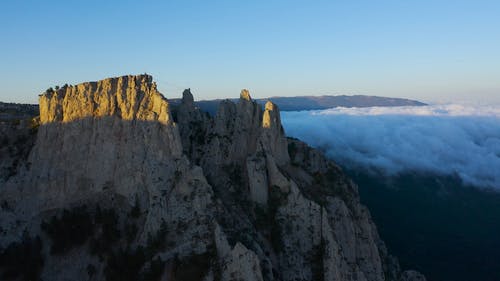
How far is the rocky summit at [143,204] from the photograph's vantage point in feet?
138

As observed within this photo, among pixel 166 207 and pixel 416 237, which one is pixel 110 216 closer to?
pixel 166 207

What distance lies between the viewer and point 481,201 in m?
164

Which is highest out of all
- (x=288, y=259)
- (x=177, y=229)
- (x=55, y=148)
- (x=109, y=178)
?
(x=55, y=148)

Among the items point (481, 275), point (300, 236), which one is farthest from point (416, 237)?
point (300, 236)

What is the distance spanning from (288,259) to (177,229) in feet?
37.2

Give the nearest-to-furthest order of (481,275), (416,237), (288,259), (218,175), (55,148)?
(288,259), (55,148), (218,175), (481,275), (416,237)

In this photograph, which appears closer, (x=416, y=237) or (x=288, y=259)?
(x=288, y=259)

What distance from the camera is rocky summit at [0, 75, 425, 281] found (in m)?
42.0

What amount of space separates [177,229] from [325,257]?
1426cm

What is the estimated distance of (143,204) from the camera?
4525cm

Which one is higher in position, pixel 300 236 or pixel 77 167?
pixel 77 167

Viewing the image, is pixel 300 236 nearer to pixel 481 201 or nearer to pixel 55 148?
pixel 55 148

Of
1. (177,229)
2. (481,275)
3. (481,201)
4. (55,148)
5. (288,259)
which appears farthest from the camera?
(481,201)

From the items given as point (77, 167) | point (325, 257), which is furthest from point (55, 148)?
point (325, 257)
